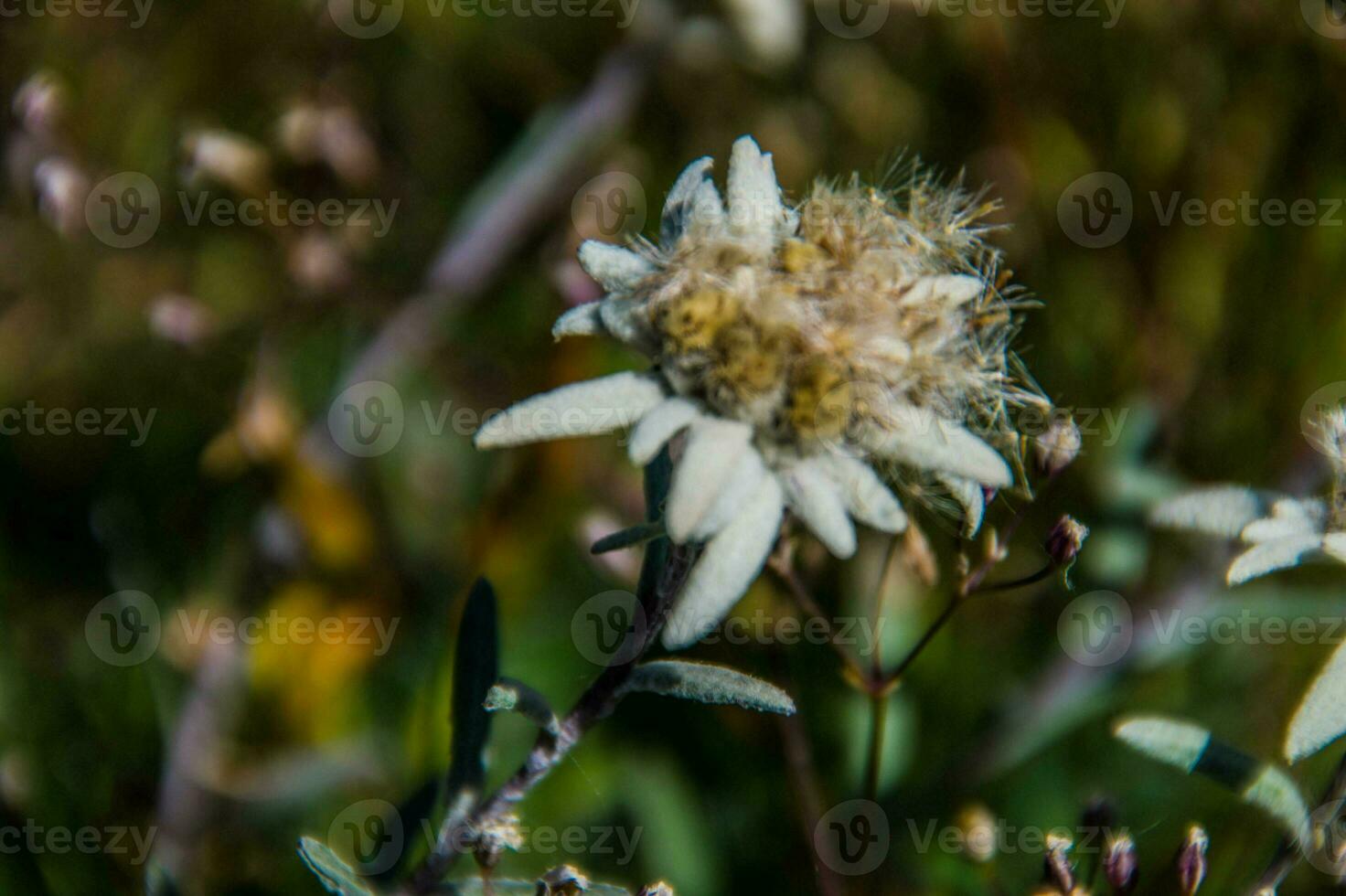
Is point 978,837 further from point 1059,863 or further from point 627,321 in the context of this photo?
point 627,321

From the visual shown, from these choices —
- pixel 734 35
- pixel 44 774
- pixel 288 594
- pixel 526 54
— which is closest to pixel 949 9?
pixel 734 35

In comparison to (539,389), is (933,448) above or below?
above

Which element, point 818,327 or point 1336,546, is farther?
point 1336,546

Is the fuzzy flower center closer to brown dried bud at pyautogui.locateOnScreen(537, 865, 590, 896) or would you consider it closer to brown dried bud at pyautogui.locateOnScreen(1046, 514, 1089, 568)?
brown dried bud at pyautogui.locateOnScreen(1046, 514, 1089, 568)

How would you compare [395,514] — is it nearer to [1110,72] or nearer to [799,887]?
[799,887]

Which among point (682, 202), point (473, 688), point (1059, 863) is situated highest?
point (682, 202)

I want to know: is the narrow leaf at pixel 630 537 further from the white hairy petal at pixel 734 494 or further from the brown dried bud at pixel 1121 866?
the brown dried bud at pixel 1121 866

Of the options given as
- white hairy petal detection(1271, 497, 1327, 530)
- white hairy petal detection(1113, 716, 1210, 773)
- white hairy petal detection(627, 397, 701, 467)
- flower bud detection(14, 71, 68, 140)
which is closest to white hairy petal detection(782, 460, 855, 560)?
white hairy petal detection(627, 397, 701, 467)

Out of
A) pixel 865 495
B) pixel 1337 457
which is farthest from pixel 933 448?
pixel 1337 457
